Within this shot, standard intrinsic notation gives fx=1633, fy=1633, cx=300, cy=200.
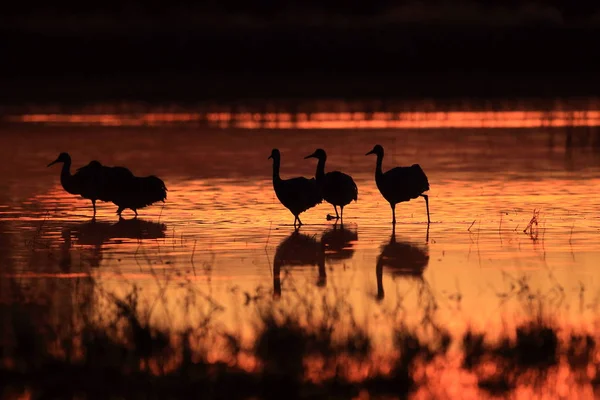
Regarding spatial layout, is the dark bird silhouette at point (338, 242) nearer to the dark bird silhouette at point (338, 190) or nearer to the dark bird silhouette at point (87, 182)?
the dark bird silhouette at point (338, 190)

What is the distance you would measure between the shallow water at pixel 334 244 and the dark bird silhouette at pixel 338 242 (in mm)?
26

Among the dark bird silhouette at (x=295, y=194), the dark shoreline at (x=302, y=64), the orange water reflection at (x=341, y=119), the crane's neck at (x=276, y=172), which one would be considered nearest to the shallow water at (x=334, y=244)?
the dark bird silhouette at (x=295, y=194)

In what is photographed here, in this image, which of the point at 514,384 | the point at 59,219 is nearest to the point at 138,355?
the point at 514,384

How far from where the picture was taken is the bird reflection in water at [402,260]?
1499cm

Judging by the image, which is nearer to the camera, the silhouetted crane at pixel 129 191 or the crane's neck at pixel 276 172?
the crane's neck at pixel 276 172

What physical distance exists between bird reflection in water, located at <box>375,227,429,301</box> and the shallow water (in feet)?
0.08

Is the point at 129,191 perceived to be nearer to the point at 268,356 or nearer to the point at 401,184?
the point at 401,184

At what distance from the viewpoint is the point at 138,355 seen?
11008 mm

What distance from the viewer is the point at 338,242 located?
58.6 feet

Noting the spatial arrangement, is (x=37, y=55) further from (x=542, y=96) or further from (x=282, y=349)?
(x=282, y=349)

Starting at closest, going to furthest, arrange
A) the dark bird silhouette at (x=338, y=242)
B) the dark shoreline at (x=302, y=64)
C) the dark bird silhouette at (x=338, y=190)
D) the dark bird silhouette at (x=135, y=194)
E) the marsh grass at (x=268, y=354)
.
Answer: the marsh grass at (x=268, y=354) < the dark bird silhouette at (x=338, y=242) < the dark bird silhouette at (x=338, y=190) < the dark bird silhouette at (x=135, y=194) < the dark shoreline at (x=302, y=64)

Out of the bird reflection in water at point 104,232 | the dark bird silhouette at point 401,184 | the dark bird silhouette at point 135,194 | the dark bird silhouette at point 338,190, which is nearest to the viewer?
the bird reflection in water at point 104,232

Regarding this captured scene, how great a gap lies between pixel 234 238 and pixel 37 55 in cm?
7263

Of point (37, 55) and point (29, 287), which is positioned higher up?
point (37, 55)
